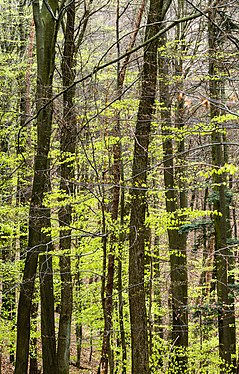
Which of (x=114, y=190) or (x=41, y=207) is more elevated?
(x=114, y=190)

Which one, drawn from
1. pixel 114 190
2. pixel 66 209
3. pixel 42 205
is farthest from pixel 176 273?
pixel 42 205

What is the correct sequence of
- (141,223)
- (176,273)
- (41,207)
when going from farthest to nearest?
(176,273) → (41,207) → (141,223)

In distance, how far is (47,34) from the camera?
980 cm

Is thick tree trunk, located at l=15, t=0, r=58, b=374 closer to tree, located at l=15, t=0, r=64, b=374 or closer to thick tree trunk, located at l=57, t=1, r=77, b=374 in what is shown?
tree, located at l=15, t=0, r=64, b=374

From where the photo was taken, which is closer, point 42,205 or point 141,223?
point 141,223

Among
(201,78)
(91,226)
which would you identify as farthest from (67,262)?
(201,78)

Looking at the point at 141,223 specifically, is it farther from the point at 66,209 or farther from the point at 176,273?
the point at 176,273

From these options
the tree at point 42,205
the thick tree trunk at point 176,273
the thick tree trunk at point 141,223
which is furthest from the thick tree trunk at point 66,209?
the thick tree trunk at point 176,273

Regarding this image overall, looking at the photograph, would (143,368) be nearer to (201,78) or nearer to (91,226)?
(91,226)

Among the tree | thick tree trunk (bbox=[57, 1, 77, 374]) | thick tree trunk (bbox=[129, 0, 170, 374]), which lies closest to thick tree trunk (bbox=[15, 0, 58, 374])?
the tree

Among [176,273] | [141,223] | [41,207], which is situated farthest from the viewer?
[176,273]

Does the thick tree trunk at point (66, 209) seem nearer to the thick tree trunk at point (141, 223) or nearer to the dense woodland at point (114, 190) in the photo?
the dense woodland at point (114, 190)

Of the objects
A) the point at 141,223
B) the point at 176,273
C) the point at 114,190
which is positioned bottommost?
the point at 176,273

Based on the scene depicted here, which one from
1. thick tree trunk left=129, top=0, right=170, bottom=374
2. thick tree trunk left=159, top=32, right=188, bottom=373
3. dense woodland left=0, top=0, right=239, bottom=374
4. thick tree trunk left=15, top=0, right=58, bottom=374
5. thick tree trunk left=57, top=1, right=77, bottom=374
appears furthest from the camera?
thick tree trunk left=159, top=32, right=188, bottom=373
